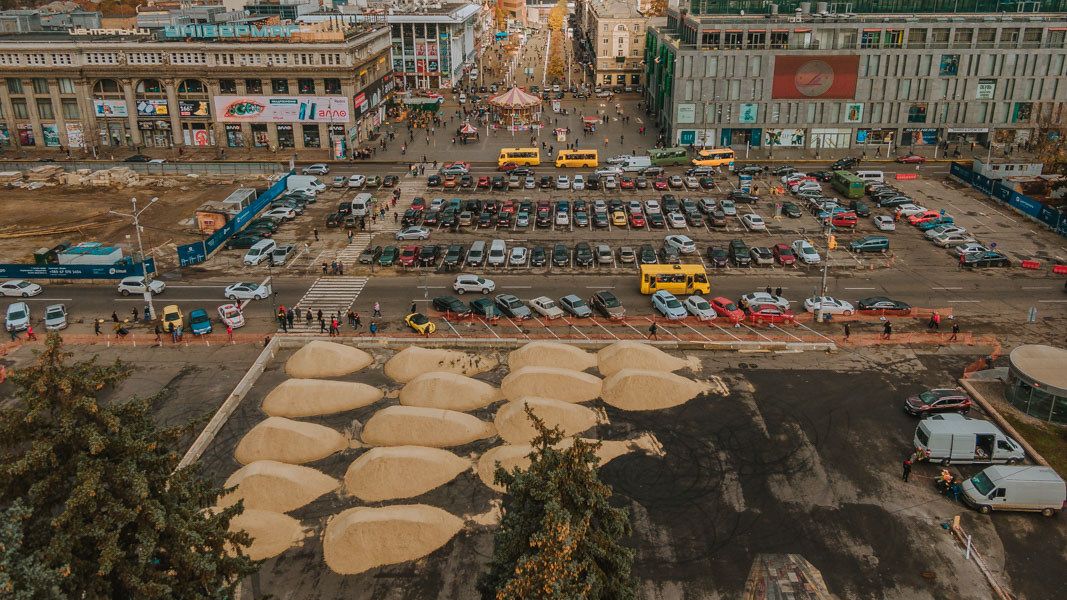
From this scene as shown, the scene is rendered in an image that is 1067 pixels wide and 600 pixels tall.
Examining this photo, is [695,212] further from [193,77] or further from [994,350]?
[193,77]

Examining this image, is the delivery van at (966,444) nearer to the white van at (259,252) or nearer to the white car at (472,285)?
the white car at (472,285)

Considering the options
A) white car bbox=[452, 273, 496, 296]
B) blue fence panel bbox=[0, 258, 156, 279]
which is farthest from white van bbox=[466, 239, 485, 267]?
blue fence panel bbox=[0, 258, 156, 279]

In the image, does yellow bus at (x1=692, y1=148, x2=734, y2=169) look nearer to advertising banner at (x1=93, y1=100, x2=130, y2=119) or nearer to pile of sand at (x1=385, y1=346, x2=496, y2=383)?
pile of sand at (x1=385, y1=346, x2=496, y2=383)

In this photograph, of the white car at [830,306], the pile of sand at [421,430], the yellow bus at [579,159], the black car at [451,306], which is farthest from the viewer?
the yellow bus at [579,159]

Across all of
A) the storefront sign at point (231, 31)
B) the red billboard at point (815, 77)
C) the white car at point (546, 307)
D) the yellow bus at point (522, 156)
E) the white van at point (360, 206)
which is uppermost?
the storefront sign at point (231, 31)

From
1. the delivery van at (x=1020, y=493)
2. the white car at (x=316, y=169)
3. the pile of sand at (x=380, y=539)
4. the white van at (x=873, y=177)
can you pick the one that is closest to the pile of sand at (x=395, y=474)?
the pile of sand at (x=380, y=539)

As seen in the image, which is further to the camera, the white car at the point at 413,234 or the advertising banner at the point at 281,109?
the advertising banner at the point at 281,109

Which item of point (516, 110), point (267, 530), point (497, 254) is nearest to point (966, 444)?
point (267, 530)
